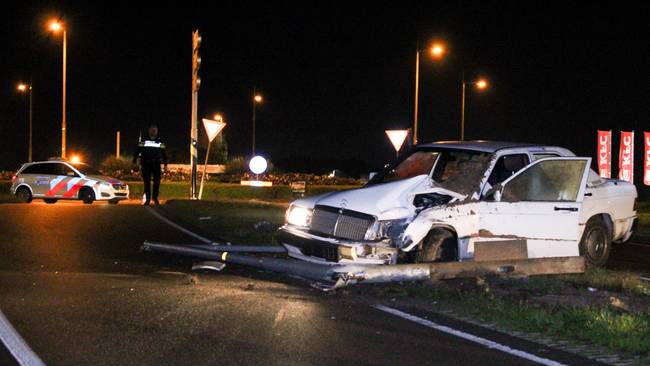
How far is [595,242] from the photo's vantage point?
11430mm

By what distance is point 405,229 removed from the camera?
9.23 m

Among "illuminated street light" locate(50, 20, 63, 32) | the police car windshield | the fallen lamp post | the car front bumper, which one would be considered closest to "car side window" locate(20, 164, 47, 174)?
the police car windshield

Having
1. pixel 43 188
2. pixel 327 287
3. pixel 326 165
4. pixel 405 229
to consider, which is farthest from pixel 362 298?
pixel 326 165

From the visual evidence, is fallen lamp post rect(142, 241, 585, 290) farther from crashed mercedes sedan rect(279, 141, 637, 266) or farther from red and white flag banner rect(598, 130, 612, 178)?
red and white flag banner rect(598, 130, 612, 178)

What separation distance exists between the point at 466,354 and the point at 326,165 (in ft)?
192

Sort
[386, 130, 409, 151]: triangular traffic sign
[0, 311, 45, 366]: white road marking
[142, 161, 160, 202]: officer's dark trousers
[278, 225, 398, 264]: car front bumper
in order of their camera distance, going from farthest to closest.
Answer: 1. [386, 130, 409, 151]: triangular traffic sign
2. [142, 161, 160, 202]: officer's dark trousers
3. [278, 225, 398, 264]: car front bumper
4. [0, 311, 45, 366]: white road marking

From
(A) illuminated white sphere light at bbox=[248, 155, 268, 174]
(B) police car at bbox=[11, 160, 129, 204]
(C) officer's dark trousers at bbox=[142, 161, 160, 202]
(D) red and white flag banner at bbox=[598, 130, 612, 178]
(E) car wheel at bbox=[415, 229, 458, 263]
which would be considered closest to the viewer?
(E) car wheel at bbox=[415, 229, 458, 263]

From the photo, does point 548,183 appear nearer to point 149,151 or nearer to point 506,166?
point 506,166

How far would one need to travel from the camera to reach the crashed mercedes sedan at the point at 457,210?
367 inches

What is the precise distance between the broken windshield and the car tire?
14.9 meters

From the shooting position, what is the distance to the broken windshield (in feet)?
33.7

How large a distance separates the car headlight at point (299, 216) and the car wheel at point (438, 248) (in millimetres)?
1439

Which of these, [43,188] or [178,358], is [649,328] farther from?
[43,188]

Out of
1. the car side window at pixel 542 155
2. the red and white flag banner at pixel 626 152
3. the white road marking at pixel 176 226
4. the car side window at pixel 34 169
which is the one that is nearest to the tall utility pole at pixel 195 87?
the white road marking at pixel 176 226
